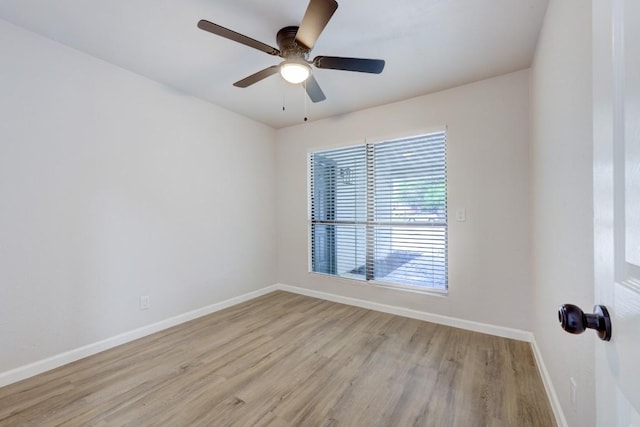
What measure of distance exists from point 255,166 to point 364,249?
1.94 meters

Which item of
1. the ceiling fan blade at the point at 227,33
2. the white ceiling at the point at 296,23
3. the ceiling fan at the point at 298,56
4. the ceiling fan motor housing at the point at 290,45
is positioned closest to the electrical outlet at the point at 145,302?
the white ceiling at the point at 296,23

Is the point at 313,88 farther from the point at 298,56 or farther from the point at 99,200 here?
the point at 99,200

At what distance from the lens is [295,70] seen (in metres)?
1.92

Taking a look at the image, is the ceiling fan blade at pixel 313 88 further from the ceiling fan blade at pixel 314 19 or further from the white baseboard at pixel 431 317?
the white baseboard at pixel 431 317

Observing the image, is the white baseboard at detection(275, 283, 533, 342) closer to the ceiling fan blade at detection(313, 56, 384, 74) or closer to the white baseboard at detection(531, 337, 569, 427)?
the white baseboard at detection(531, 337, 569, 427)

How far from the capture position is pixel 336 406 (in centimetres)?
170

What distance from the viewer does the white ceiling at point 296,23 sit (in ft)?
5.77

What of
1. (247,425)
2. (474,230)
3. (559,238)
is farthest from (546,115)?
(247,425)

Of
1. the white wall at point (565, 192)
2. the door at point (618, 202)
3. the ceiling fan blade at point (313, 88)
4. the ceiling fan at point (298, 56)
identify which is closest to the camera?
the door at point (618, 202)

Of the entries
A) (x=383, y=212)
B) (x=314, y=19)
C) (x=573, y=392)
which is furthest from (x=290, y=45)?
(x=573, y=392)

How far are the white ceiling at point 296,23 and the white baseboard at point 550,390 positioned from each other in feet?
7.93

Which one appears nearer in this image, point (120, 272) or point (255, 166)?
point (120, 272)

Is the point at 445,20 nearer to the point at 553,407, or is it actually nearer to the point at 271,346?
the point at 553,407

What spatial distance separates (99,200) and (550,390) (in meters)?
3.70
